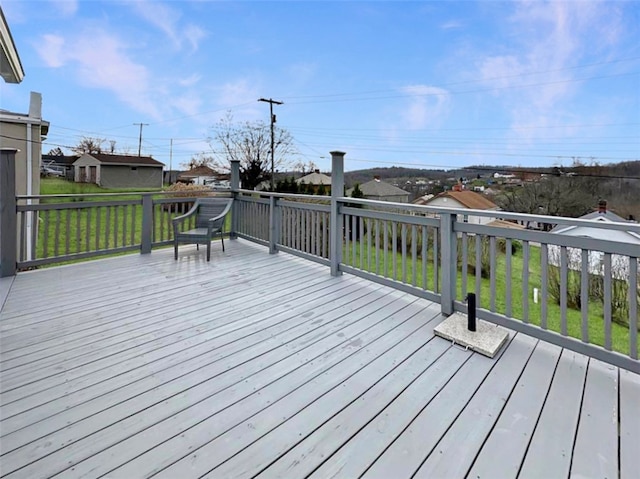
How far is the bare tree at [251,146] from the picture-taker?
15289mm

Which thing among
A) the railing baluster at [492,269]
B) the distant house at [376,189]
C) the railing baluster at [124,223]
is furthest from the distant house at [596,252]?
the railing baluster at [124,223]

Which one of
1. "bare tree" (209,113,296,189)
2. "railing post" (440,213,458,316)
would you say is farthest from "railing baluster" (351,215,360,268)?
"bare tree" (209,113,296,189)

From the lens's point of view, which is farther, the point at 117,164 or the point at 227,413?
the point at 117,164

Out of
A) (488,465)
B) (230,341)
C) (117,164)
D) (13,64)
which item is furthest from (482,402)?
(117,164)

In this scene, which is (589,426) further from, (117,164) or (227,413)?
(117,164)

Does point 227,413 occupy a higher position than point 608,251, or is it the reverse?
point 608,251

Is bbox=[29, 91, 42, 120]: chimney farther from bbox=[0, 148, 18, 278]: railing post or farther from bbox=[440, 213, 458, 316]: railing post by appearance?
bbox=[440, 213, 458, 316]: railing post

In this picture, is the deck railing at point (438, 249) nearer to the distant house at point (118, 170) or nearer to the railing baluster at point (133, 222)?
the railing baluster at point (133, 222)

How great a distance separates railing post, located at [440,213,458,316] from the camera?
270cm

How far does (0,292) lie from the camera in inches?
127

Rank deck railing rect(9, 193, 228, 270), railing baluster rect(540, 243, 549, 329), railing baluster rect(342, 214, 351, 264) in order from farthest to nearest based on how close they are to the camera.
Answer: deck railing rect(9, 193, 228, 270) → railing baluster rect(342, 214, 351, 264) → railing baluster rect(540, 243, 549, 329)

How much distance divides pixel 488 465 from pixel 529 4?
9.31 m

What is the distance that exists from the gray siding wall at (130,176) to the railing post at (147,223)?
5.49 metres

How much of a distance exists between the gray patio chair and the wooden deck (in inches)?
70.3
